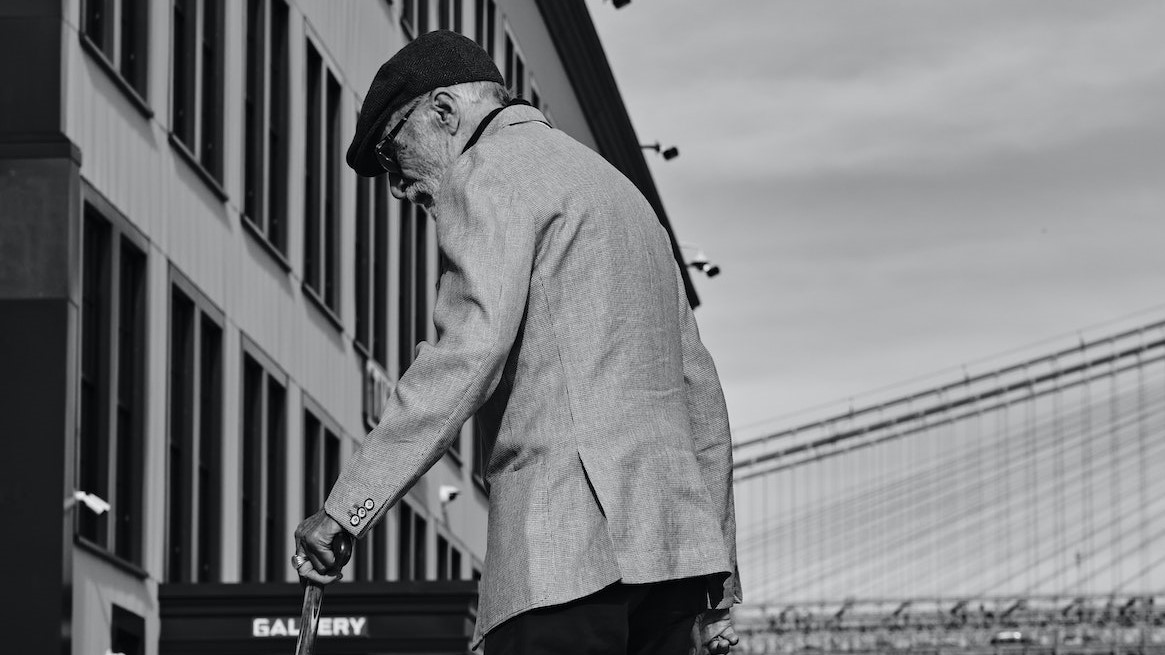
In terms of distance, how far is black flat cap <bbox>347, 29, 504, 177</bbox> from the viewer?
521 cm

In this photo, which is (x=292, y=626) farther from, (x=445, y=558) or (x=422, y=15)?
(x=445, y=558)

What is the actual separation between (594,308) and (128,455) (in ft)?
54.7

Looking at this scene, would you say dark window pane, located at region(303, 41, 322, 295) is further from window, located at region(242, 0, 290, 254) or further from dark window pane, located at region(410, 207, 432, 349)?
dark window pane, located at region(410, 207, 432, 349)

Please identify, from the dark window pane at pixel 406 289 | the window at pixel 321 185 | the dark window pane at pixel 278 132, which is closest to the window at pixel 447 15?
the dark window pane at pixel 406 289

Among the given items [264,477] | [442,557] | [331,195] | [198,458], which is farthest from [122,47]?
[442,557]

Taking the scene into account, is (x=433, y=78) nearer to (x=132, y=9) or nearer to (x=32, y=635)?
(x=32, y=635)

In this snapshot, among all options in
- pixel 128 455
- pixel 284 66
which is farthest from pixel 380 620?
pixel 284 66

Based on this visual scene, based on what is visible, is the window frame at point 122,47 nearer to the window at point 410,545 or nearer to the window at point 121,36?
the window at point 121,36

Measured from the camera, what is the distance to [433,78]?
17.1ft

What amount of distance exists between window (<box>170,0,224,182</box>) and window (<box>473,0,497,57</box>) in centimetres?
1541

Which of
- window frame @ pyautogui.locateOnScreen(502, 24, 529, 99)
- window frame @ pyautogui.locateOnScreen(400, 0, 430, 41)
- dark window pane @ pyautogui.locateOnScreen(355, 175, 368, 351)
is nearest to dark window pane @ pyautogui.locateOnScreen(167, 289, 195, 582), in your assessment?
dark window pane @ pyautogui.locateOnScreen(355, 175, 368, 351)

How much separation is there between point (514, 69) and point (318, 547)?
39374mm

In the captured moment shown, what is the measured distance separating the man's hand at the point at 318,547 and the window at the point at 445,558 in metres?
32.5

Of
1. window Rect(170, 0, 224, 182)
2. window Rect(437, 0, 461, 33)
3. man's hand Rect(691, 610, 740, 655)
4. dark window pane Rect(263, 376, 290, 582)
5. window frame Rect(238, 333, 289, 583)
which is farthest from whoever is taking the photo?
window Rect(437, 0, 461, 33)
